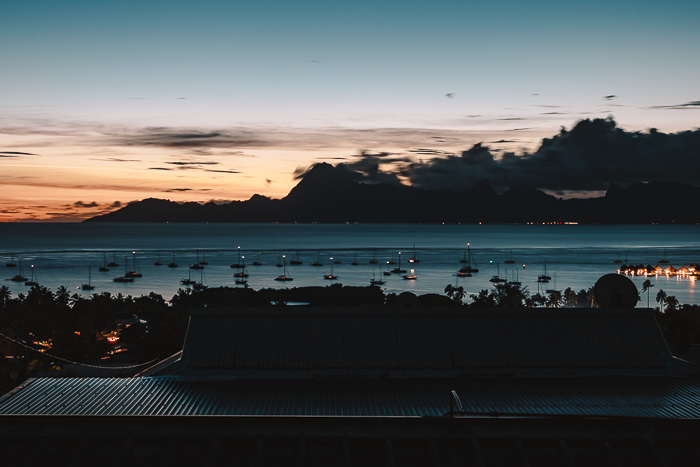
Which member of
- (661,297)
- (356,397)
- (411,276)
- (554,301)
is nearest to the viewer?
(356,397)

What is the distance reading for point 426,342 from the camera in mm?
16891

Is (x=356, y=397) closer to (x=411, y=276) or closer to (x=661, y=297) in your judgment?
(x=661, y=297)

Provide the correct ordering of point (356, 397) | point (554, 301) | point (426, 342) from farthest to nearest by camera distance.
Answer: point (554, 301) < point (426, 342) < point (356, 397)

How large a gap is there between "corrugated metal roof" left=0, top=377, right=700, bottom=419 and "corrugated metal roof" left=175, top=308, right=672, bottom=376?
51 cm

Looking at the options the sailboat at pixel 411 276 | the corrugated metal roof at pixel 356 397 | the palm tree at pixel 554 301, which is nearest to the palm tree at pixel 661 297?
the palm tree at pixel 554 301

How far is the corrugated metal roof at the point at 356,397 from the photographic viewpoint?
13.2 metres

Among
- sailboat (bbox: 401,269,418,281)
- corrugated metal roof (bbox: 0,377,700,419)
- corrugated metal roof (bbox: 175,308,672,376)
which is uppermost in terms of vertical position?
corrugated metal roof (bbox: 175,308,672,376)

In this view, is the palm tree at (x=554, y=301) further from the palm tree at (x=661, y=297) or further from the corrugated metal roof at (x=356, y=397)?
the corrugated metal roof at (x=356, y=397)

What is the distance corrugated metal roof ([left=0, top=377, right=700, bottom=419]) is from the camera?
13.2 metres

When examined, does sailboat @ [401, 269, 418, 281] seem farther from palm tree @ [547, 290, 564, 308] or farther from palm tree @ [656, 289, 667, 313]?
palm tree @ [656, 289, 667, 313]

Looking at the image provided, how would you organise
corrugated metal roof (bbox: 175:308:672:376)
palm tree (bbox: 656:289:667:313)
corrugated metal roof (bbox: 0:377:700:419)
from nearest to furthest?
1. corrugated metal roof (bbox: 0:377:700:419)
2. corrugated metal roof (bbox: 175:308:672:376)
3. palm tree (bbox: 656:289:667:313)

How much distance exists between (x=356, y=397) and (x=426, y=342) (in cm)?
331

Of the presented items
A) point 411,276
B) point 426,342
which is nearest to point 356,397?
point 426,342

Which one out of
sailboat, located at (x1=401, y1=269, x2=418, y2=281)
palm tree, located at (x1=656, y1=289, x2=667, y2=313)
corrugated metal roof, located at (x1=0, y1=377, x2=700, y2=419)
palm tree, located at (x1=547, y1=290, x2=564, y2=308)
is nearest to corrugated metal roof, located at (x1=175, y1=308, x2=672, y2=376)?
corrugated metal roof, located at (x1=0, y1=377, x2=700, y2=419)
